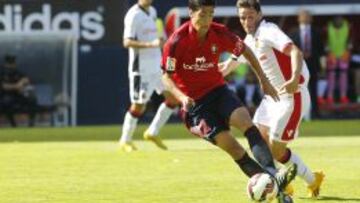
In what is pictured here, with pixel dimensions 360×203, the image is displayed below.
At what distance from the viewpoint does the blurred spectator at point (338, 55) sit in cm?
3075

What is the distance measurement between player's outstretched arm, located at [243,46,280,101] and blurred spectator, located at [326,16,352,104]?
19.1m

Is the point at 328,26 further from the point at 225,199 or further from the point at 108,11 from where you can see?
the point at 225,199

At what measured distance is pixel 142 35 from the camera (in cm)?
1997

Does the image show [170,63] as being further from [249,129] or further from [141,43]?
[141,43]

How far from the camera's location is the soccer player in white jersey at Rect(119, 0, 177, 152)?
Result: 19781 mm

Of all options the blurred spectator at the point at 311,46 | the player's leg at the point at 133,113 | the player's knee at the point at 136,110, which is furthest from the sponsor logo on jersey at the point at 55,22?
the player's knee at the point at 136,110

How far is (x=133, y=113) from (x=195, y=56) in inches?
327

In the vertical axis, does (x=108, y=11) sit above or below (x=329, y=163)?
below

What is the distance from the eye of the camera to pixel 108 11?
29844 millimetres

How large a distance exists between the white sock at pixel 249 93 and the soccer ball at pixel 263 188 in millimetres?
19317

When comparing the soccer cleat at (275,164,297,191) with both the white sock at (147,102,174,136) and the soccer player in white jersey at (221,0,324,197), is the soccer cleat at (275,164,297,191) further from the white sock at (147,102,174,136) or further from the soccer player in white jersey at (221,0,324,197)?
the white sock at (147,102,174,136)

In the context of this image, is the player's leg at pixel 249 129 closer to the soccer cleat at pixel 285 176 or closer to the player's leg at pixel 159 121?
the soccer cleat at pixel 285 176

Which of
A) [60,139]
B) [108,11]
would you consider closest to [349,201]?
[60,139]

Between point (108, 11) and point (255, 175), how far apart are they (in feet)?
62.6
